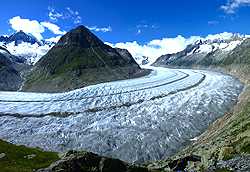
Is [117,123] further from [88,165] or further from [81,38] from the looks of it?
[81,38]

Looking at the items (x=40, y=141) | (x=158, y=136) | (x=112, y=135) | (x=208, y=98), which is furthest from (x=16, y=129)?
(x=208, y=98)

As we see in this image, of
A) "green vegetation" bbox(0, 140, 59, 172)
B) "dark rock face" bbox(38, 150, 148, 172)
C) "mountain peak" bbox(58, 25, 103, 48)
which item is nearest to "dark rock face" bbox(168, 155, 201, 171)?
"dark rock face" bbox(38, 150, 148, 172)

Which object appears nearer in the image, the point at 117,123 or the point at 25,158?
the point at 25,158

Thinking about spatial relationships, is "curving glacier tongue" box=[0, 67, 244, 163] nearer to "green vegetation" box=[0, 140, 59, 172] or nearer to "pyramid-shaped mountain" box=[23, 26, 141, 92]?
"green vegetation" box=[0, 140, 59, 172]

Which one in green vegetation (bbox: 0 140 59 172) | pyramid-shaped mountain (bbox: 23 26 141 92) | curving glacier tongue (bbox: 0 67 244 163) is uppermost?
pyramid-shaped mountain (bbox: 23 26 141 92)

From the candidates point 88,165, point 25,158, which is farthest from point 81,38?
point 88,165

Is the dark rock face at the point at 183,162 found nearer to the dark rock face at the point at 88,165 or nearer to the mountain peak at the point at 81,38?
the dark rock face at the point at 88,165

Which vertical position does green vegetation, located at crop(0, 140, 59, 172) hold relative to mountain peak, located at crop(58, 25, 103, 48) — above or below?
below

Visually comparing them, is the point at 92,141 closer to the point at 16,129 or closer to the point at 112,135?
the point at 112,135
